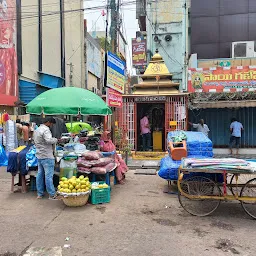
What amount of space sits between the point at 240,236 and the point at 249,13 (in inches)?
629

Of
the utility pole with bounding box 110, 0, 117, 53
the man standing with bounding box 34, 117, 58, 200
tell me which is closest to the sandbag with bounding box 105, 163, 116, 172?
the man standing with bounding box 34, 117, 58, 200

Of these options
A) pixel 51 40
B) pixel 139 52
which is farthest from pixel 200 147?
pixel 51 40

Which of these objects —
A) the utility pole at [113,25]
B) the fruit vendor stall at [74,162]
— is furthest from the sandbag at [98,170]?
the utility pole at [113,25]

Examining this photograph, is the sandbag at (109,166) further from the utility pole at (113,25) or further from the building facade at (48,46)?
the building facade at (48,46)

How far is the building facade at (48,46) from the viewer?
561 inches

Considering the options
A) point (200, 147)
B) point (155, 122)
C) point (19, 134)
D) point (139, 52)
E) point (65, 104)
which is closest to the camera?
point (65, 104)

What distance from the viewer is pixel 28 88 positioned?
46.5 ft

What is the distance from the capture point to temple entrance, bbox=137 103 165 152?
13414mm

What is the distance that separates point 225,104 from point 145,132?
3611mm

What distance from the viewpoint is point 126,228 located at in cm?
459

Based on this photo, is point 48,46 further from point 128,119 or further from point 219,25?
point 219,25

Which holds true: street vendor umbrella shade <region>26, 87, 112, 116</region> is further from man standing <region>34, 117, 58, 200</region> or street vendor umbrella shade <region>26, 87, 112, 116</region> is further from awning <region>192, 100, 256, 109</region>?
awning <region>192, 100, 256, 109</region>

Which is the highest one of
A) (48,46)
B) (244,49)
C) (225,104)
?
(48,46)

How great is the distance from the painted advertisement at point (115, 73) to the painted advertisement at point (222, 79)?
4995 millimetres
